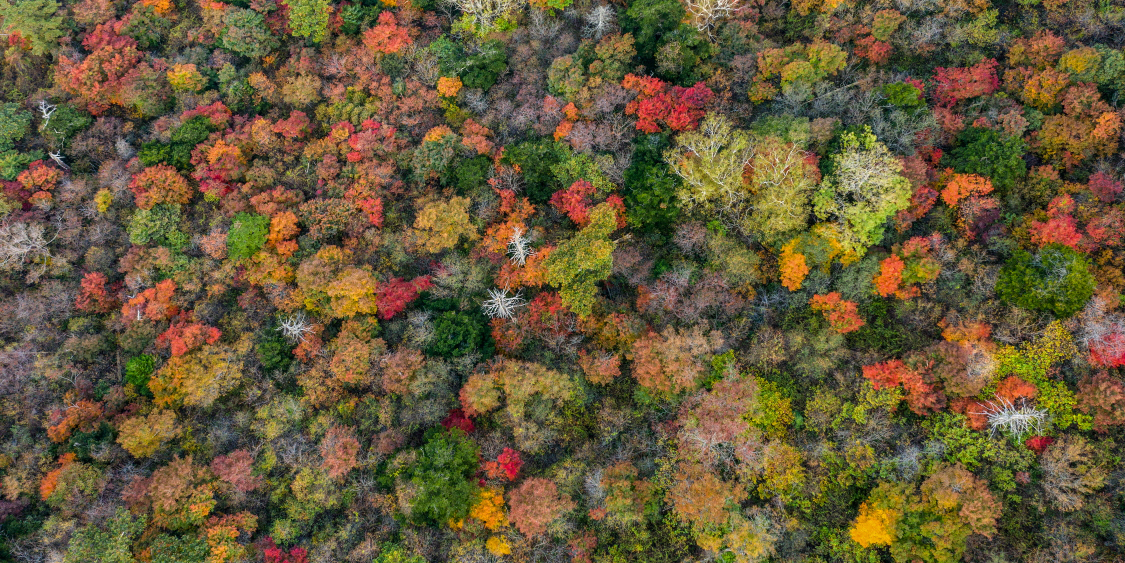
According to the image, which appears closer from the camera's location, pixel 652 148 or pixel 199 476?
pixel 199 476

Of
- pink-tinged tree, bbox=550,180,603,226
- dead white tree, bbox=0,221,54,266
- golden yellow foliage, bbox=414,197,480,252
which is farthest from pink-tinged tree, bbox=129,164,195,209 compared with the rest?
pink-tinged tree, bbox=550,180,603,226

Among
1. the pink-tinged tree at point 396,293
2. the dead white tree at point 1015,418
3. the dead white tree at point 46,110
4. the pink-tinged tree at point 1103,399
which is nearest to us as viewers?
the pink-tinged tree at point 1103,399

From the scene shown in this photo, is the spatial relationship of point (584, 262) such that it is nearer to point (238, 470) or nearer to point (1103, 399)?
point (238, 470)

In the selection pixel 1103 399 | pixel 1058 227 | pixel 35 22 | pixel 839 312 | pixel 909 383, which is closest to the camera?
pixel 1103 399

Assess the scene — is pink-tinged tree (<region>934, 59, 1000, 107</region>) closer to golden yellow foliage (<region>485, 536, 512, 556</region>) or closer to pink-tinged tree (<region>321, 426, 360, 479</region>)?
golden yellow foliage (<region>485, 536, 512, 556</region>)

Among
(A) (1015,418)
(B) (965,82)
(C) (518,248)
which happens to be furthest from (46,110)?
(A) (1015,418)

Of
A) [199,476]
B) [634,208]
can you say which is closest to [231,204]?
[199,476]

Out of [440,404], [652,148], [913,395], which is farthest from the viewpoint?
[652,148]

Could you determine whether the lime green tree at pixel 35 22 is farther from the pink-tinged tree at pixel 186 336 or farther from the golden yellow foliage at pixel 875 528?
the golden yellow foliage at pixel 875 528

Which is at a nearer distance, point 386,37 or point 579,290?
point 579,290

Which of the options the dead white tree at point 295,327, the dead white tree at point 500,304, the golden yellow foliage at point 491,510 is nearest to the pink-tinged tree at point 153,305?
the dead white tree at point 295,327

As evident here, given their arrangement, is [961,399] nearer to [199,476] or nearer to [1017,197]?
[1017,197]
